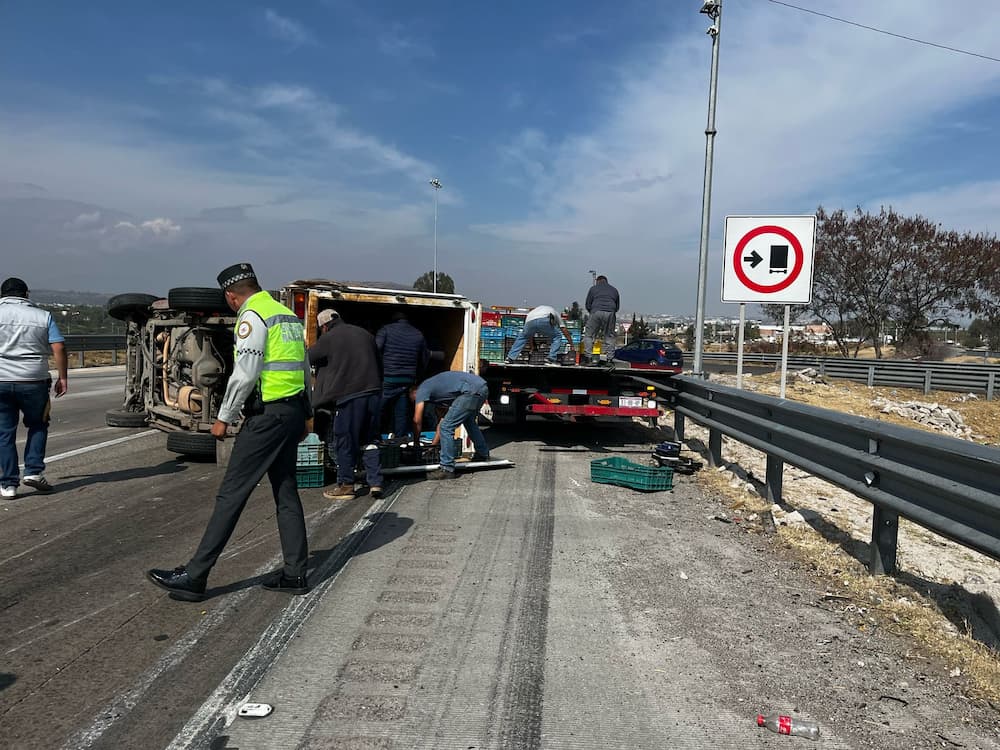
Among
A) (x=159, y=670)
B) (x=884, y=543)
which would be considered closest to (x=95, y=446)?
(x=159, y=670)

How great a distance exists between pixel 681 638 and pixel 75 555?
423cm

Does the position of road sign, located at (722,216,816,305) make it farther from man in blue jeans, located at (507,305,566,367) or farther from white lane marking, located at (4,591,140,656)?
white lane marking, located at (4,591,140,656)

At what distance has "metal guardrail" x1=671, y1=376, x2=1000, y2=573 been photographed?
3891 mm

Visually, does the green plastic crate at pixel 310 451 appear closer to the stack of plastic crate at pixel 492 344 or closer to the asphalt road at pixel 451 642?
the asphalt road at pixel 451 642

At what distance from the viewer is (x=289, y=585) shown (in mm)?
4570

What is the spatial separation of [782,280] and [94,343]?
28.3 metres

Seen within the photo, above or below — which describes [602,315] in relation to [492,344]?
above

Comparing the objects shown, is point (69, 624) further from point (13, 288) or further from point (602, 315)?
point (602, 315)

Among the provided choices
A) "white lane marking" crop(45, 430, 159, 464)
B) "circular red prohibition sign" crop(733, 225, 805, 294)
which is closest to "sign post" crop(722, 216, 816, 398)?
"circular red prohibition sign" crop(733, 225, 805, 294)

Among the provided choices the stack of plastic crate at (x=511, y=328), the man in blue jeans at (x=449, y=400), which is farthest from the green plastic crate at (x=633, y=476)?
the stack of plastic crate at (x=511, y=328)

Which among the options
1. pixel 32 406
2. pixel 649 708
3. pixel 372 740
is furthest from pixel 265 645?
pixel 32 406

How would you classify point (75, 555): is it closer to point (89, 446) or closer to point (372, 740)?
point (372, 740)

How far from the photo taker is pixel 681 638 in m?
4.01

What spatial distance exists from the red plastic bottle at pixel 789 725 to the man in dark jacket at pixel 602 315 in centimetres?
956
